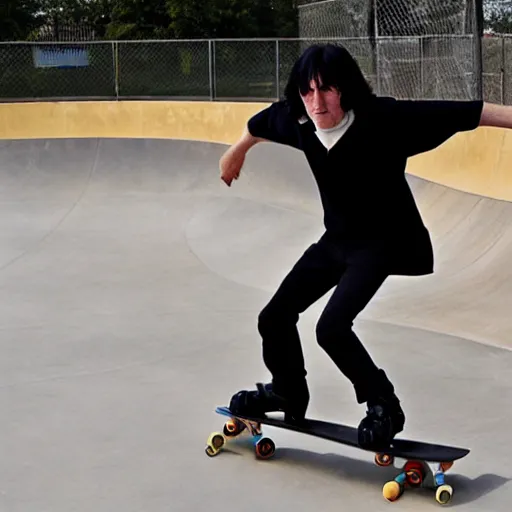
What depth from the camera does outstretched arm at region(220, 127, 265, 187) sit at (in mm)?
4098

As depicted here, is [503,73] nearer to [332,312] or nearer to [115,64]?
[332,312]

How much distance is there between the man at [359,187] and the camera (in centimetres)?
364

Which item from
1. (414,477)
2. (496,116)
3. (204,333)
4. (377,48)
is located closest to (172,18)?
(377,48)

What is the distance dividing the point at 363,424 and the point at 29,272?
18.6 ft

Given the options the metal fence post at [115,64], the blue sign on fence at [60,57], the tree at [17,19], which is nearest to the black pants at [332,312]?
the metal fence post at [115,64]

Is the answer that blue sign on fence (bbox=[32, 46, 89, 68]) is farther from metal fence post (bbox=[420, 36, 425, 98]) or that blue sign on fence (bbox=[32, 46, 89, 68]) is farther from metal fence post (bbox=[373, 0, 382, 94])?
metal fence post (bbox=[420, 36, 425, 98])

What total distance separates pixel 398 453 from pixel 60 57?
17.1 meters

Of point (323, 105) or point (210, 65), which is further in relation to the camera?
point (210, 65)

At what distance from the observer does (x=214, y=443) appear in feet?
14.0

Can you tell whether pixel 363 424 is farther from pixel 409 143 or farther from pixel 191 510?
pixel 409 143

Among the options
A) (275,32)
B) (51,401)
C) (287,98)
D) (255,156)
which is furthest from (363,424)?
(275,32)

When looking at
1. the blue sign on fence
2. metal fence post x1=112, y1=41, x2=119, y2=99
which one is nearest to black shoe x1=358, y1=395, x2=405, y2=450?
metal fence post x1=112, y1=41, x2=119, y2=99

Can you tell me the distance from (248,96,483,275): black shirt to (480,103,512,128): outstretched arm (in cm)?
7

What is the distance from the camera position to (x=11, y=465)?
4.21m
